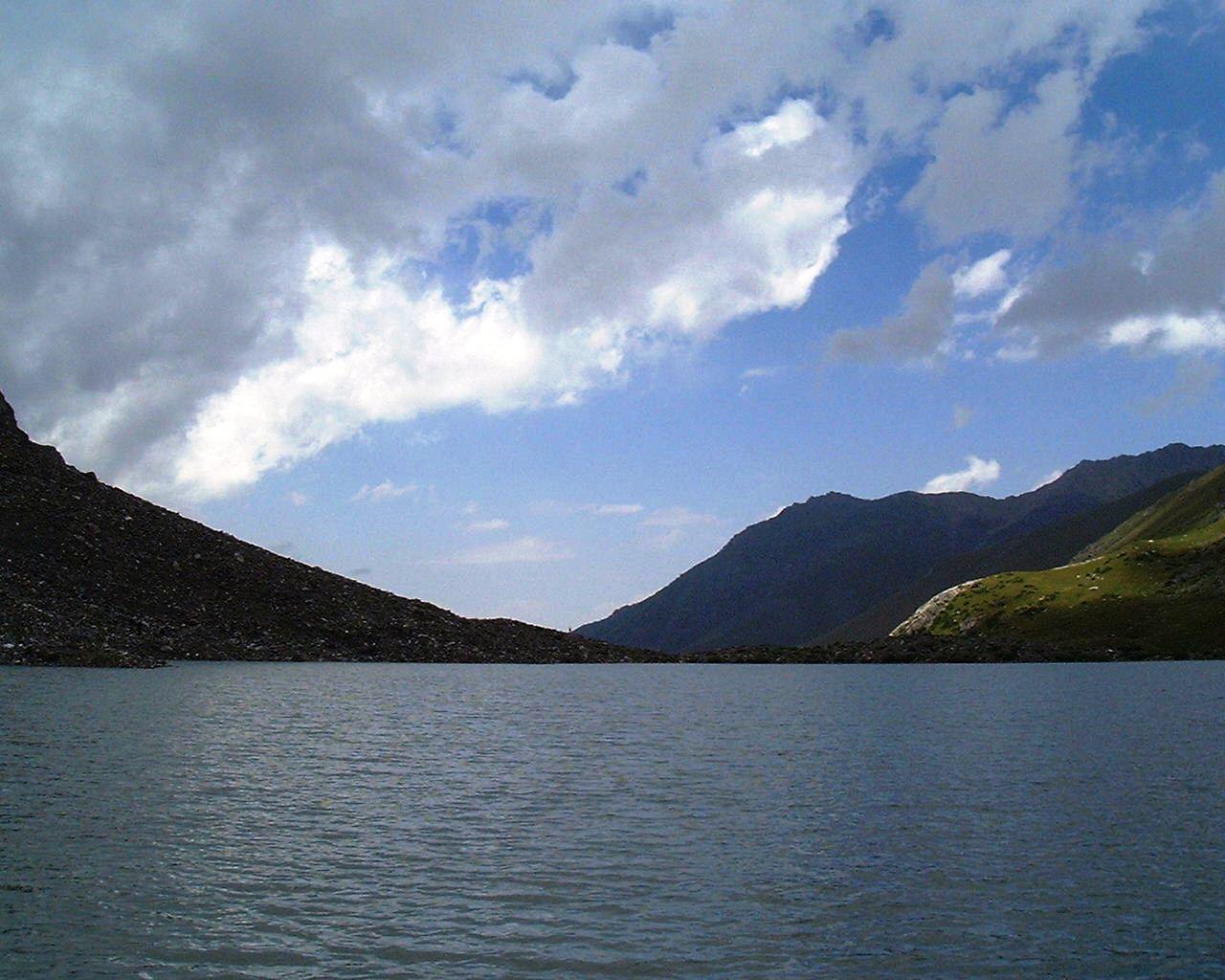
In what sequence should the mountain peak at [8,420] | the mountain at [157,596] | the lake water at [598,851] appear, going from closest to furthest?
the lake water at [598,851]
the mountain at [157,596]
the mountain peak at [8,420]

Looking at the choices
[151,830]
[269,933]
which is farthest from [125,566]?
[269,933]

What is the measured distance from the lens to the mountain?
4830 inches

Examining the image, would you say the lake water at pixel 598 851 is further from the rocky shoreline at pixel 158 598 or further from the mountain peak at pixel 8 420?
the mountain peak at pixel 8 420

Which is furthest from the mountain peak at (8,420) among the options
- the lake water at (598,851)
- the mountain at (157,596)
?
the lake water at (598,851)

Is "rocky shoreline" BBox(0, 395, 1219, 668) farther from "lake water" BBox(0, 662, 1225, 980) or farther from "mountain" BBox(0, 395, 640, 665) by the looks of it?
"lake water" BBox(0, 662, 1225, 980)

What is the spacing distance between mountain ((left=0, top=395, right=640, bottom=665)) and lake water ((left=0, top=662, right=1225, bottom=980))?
64657 millimetres

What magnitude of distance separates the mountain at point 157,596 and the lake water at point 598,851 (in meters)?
64.7

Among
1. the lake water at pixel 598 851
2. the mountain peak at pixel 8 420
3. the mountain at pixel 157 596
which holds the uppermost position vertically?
the mountain peak at pixel 8 420

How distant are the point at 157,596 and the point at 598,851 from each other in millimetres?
137157

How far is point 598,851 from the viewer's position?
28.2 metres

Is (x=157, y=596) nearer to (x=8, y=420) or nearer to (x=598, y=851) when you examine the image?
(x=8, y=420)

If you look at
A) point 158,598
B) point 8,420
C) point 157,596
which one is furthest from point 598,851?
point 8,420

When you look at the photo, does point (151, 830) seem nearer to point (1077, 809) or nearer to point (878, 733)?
point (1077, 809)

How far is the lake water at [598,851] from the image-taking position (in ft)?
64.5
